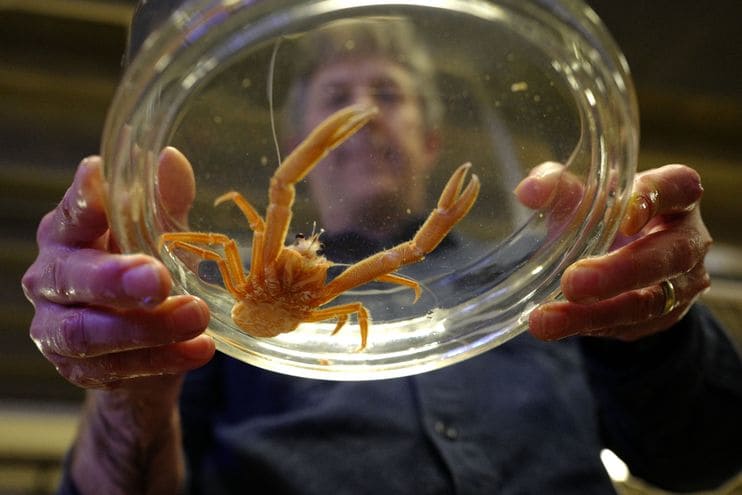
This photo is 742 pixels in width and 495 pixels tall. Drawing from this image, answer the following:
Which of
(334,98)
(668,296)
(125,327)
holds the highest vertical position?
(334,98)

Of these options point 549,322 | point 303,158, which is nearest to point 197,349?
point 303,158

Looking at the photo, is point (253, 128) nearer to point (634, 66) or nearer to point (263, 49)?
point (263, 49)

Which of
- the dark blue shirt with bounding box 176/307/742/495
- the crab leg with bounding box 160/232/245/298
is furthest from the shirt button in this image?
the crab leg with bounding box 160/232/245/298

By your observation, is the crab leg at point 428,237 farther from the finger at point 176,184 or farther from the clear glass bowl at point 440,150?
the finger at point 176,184

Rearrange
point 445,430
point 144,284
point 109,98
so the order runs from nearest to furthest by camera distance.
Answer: point 144,284
point 445,430
point 109,98

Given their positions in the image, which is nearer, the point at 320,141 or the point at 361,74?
the point at 320,141

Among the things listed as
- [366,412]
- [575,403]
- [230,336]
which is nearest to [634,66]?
[575,403]

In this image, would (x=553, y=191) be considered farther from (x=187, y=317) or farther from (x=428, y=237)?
(x=187, y=317)
